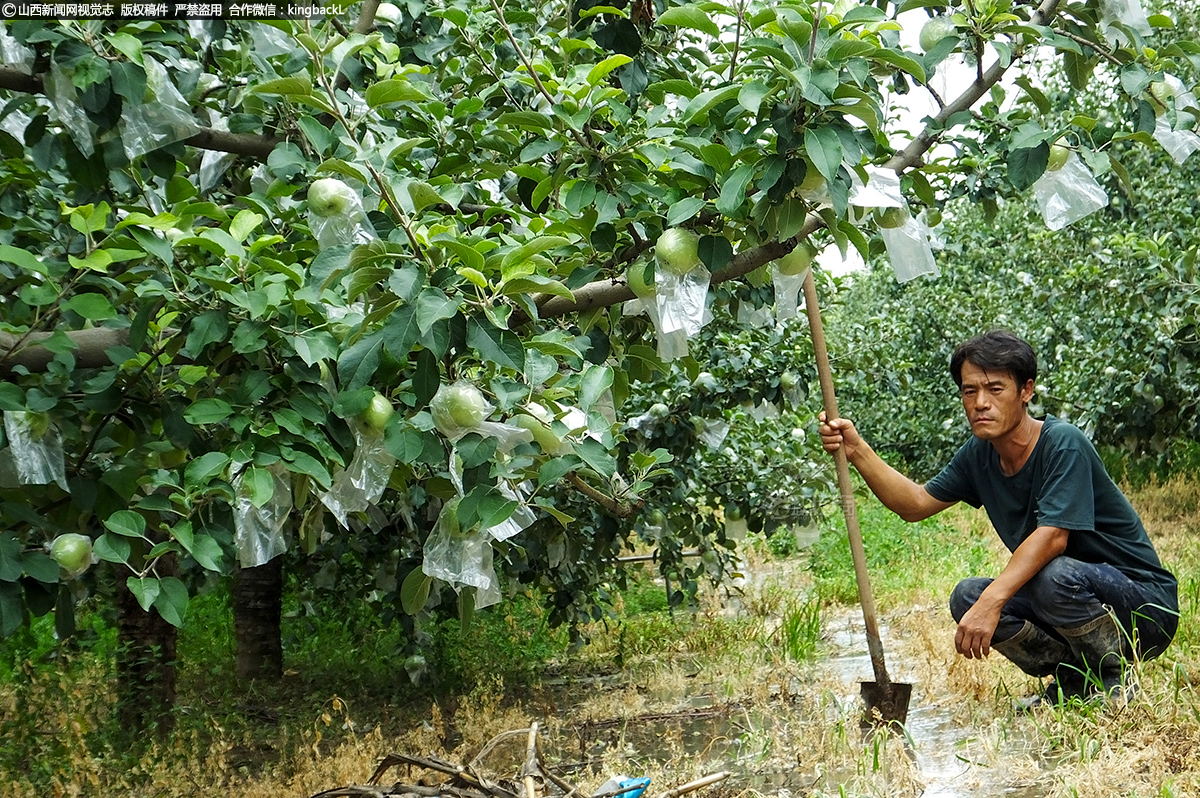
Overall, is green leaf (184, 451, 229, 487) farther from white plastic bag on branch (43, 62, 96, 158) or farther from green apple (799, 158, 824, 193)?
green apple (799, 158, 824, 193)

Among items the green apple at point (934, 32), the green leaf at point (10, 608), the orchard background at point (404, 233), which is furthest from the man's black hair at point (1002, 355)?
the green leaf at point (10, 608)

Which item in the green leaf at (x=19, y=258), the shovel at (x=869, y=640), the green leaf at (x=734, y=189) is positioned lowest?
the shovel at (x=869, y=640)

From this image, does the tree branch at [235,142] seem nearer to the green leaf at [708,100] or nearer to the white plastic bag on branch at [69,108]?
the white plastic bag on branch at [69,108]

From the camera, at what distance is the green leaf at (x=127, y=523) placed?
5.25ft

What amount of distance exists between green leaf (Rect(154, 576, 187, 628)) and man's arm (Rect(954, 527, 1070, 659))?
72.0 inches

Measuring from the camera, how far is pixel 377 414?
168 centimetres

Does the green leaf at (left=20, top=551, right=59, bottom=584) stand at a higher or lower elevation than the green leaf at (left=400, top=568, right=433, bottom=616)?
higher

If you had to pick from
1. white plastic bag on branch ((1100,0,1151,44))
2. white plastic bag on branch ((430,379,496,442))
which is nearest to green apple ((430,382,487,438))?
white plastic bag on branch ((430,379,496,442))

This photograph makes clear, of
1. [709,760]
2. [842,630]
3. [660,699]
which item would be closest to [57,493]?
[709,760]

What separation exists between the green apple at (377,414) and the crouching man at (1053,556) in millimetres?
1554

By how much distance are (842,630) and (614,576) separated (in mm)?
1077

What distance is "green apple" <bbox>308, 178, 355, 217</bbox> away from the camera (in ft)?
5.43

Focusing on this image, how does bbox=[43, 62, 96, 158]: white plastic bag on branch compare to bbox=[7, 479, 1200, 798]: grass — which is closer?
bbox=[43, 62, 96, 158]: white plastic bag on branch

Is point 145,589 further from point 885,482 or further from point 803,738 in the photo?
point 885,482
